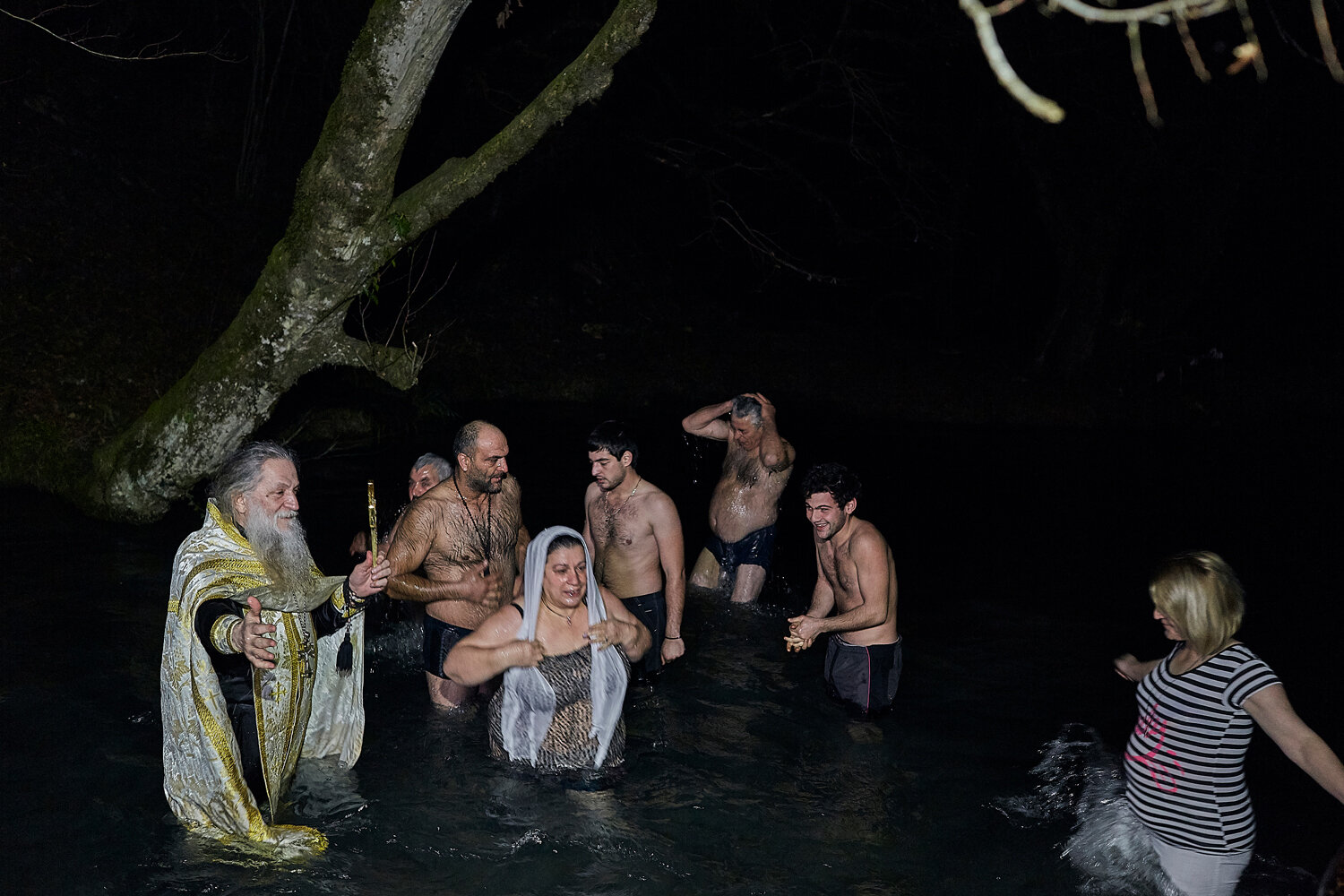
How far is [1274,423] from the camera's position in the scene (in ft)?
77.5

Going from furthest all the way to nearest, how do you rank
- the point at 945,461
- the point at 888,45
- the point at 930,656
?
the point at 888,45 → the point at 945,461 → the point at 930,656

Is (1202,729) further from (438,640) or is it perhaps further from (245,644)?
(438,640)

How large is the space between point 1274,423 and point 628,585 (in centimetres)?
2078

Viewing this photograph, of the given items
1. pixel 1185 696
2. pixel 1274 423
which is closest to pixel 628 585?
pixel 1185 696

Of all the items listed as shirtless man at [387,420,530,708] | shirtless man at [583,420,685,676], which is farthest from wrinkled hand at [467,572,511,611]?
shirtless man at [583,420,685,676]

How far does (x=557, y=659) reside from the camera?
554 centimetres

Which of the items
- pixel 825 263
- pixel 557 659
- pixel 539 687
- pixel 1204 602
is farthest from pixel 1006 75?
pixel 825 263

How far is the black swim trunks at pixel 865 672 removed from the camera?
278 inches

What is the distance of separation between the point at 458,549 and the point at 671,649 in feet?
4.91

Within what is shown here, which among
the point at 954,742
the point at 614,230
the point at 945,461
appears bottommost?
the point at 954,742

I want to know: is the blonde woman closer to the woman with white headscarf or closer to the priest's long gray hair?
the woman with white headscarf

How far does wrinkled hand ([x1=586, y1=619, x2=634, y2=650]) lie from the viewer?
5516 mm

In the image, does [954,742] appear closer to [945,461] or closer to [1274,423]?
[945,461]

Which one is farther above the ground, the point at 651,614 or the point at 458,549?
the point at 458,549
